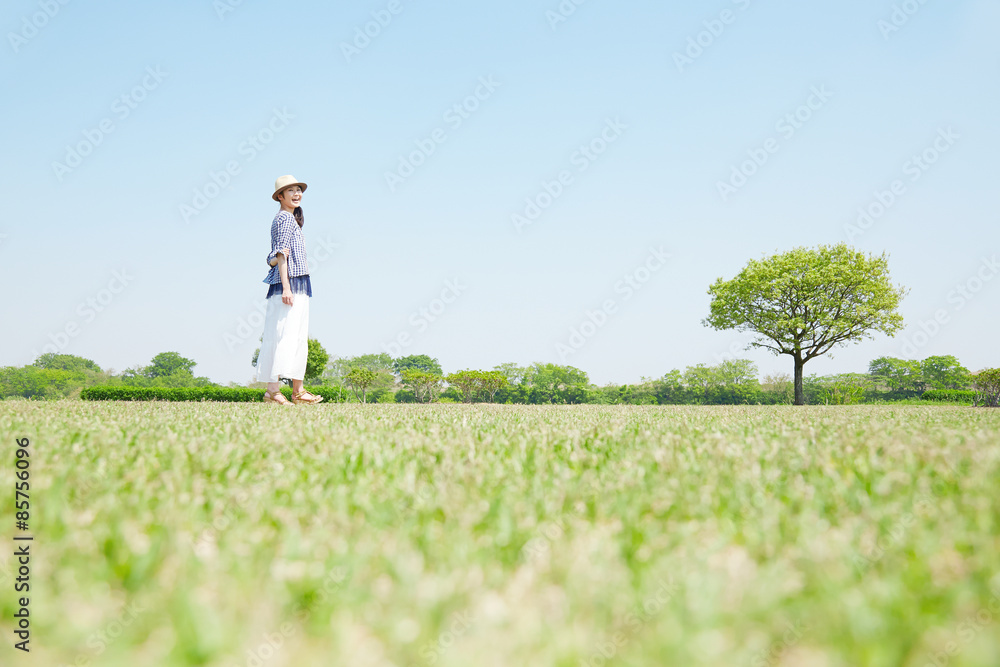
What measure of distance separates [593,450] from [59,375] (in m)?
59.5

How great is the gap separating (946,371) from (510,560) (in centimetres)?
6305

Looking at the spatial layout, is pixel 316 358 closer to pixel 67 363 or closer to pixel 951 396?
Result: pixel 951 396

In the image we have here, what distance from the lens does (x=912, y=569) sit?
170cm

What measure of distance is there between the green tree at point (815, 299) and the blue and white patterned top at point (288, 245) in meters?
27.2

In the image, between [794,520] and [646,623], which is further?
[794,520]

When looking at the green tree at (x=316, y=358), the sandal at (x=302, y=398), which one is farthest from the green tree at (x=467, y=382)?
the sandal at (x=302, y=398)

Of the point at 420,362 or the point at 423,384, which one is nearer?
the point at 423,384

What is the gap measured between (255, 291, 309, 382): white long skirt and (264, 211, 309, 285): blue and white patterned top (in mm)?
331

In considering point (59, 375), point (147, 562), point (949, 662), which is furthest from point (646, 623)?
point (59, 375)

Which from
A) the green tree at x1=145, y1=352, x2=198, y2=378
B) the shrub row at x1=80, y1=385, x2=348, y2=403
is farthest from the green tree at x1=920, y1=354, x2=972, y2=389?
the green tree at x1=145, y1=352, x2=198, y2=378

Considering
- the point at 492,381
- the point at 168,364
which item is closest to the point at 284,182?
the point at 492,381

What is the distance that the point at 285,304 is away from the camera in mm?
8805

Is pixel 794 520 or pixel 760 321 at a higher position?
pixel 760 321

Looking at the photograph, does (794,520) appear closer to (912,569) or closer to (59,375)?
(912,569)
